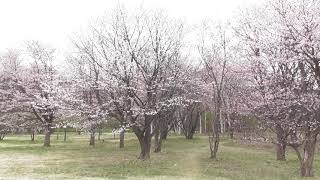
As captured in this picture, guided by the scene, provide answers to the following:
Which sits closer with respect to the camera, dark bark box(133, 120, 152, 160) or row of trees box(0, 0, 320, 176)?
row of trees box(0, 0, 320, 176)

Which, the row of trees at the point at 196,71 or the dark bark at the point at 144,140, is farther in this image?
the dark bark at the point at 144,140

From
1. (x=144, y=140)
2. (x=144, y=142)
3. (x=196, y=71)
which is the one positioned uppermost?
(x=196, y=71)

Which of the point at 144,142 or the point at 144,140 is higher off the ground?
the point at 144,140

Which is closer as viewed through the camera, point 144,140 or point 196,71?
point 144,140

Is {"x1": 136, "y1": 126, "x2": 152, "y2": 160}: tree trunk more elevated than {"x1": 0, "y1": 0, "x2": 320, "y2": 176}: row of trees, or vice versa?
{"x1": 0, "y1": 0, "x2": 320, "y2": 176}: row of trees

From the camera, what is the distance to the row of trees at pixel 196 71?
61.3ft

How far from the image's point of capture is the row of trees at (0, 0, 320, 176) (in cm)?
1869

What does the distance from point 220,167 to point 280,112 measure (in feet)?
15.9

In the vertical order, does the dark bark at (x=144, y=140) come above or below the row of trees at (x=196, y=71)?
below

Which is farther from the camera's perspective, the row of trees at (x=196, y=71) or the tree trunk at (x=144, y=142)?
the tree trunk at (x=144, y=142)

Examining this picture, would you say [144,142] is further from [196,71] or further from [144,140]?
[196,71]

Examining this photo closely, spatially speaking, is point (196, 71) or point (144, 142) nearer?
point (144, 142)

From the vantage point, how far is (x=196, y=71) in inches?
1337

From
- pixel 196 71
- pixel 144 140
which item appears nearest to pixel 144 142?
pixel 144 140
